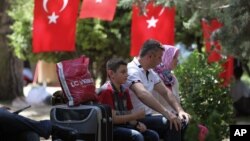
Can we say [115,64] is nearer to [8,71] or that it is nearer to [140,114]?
[140,114]

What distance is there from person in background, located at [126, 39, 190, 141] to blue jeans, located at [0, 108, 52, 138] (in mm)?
1261

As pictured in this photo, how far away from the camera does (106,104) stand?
5.90 m

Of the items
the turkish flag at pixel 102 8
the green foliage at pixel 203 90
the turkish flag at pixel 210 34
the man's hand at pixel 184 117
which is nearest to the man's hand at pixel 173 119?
the man's hand at pixel 184 117

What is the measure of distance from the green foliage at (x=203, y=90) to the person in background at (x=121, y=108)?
8.80 ft

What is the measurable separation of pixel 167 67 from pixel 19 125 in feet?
8.16

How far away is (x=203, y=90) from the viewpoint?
9125mm

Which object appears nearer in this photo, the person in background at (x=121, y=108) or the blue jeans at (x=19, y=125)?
the blue jeans at (x=19, y=125)

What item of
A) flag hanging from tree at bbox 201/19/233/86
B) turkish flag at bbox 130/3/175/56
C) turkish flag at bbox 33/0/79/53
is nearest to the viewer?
turkish flag at bbox 33/0/79/53

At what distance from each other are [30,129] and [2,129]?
227 millimetres

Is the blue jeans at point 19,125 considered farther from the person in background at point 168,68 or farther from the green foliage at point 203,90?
the green foliage at point 203,90

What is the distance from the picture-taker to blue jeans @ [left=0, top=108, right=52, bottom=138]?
509 cm

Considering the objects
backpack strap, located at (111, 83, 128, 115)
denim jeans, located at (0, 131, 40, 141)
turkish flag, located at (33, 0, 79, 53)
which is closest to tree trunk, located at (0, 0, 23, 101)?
A: turkish flag, located at (33, 0, 79, 53)

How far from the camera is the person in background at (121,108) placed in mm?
5934

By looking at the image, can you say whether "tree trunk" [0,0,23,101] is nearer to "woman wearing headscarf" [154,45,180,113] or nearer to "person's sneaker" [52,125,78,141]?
"woman wearing headscarf" [154,45,180,113]
